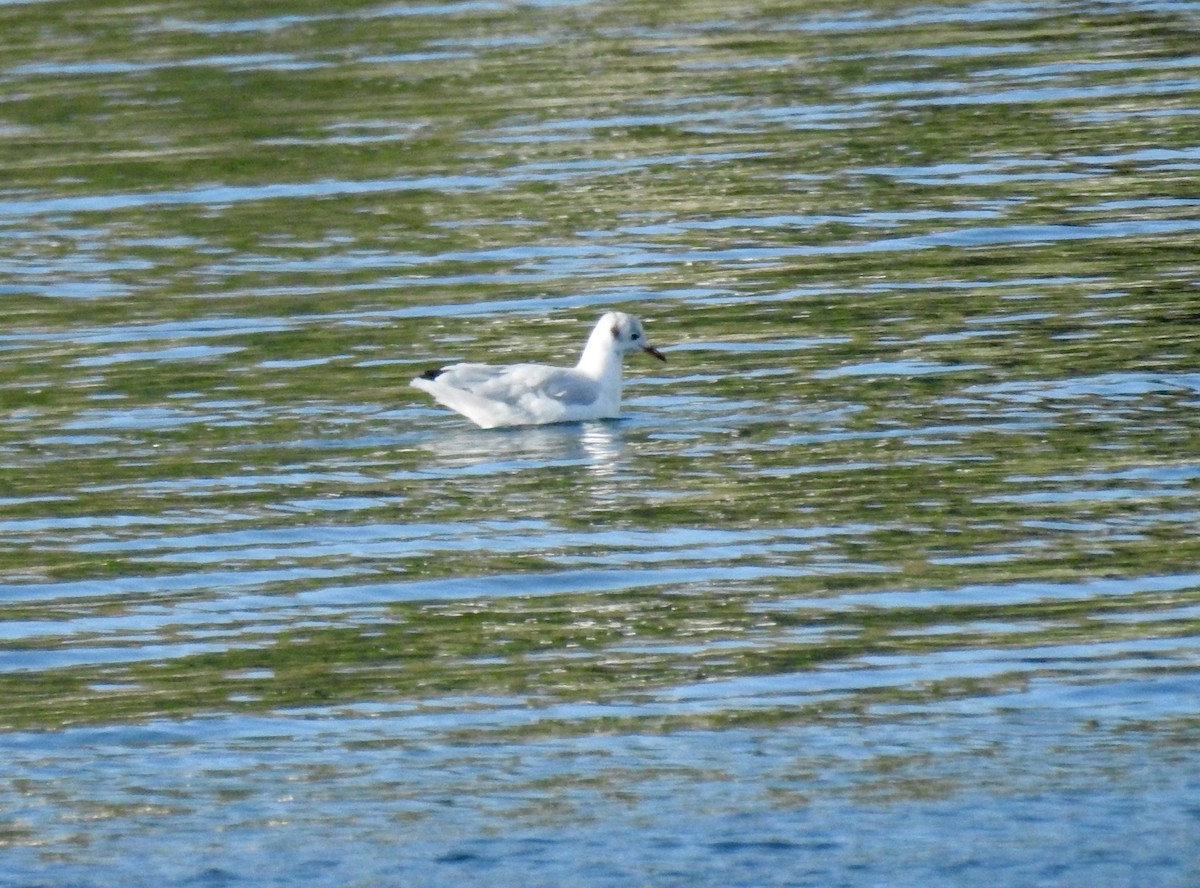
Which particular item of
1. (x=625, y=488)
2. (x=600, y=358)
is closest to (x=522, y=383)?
(x=600, y=358)

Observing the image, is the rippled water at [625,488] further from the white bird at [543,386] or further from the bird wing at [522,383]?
the bird wing at [522,383]

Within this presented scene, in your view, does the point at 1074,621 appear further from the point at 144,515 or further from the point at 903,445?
the point at 144,515

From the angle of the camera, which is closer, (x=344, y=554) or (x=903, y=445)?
(x=344, y=554)

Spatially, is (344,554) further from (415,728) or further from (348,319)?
(348,319)

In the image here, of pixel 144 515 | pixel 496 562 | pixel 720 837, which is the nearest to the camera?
pixel 720 837

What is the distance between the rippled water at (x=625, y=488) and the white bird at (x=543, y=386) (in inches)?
8.8

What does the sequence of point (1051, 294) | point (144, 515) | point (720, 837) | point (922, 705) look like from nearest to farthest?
point (720, 837), point (922, 705), point (144, 515), point (1051, 294)

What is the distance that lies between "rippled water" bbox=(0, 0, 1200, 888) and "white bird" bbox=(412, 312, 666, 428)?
0.73 ft

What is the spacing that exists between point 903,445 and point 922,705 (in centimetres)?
471

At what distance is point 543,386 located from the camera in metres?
16.4

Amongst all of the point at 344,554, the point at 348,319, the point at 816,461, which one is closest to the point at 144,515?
the point at 344,554

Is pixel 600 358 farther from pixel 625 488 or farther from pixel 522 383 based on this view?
pixel 625 488

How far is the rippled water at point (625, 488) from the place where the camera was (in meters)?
9.33

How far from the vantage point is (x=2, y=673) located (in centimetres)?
1148
